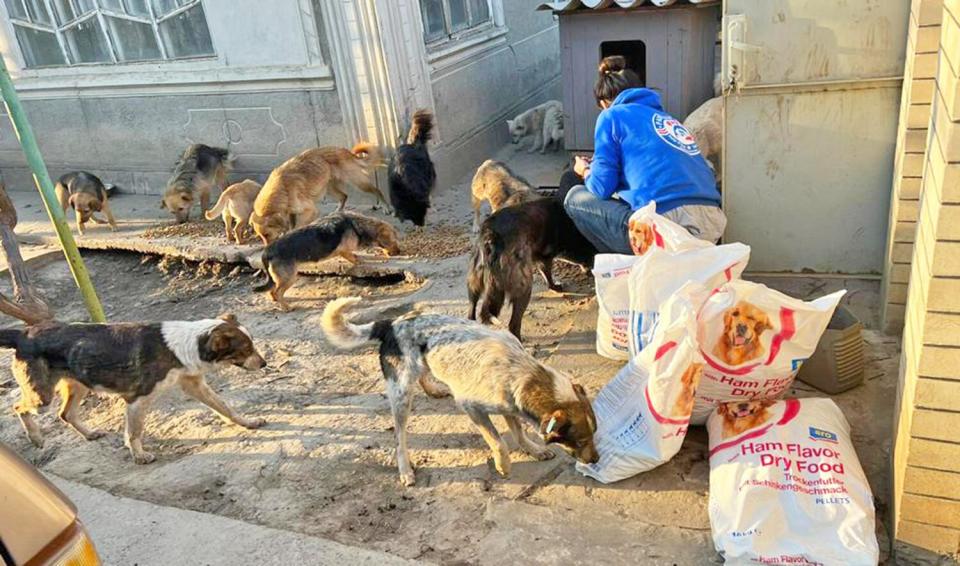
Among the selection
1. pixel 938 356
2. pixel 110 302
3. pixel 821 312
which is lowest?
pixel 110 302

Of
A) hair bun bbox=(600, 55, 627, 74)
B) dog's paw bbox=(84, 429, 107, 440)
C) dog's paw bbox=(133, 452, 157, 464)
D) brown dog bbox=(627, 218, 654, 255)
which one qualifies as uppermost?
hair bun bbox=(600, 55, 627, 74)

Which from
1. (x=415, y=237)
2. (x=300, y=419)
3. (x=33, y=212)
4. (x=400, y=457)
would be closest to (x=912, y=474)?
(x=400, y=457)

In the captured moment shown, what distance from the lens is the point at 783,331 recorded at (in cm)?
340

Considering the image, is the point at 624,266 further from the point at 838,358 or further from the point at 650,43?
the point at 650,43

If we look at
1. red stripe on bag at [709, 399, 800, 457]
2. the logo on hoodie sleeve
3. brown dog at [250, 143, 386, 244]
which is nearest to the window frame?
brown dog at [250, 143, 386, 244]

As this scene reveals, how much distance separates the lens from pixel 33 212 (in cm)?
997

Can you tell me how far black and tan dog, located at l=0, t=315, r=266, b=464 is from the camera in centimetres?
438

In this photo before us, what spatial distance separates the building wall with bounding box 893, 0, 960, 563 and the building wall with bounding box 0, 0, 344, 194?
6692 millimetres

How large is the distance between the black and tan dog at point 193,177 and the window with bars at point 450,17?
2980 mm

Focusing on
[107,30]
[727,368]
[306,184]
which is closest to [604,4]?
[306,184]

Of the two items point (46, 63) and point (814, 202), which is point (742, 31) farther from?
point (46, 63)

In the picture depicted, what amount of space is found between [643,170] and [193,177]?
5.94 meters

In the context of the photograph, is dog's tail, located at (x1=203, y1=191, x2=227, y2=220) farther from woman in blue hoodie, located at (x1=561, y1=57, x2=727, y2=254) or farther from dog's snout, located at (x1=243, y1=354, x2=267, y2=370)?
woman in blue hoodie, located at (x1=561, y1=57, x2=727, y2=254)

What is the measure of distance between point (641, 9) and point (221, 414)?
18.8 feet
